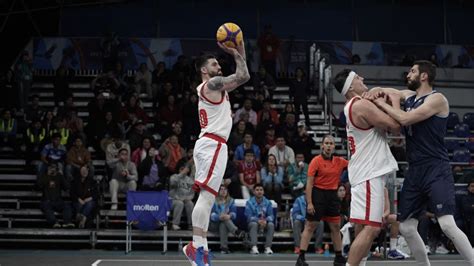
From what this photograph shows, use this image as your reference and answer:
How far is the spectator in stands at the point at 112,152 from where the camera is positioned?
18.7 meters

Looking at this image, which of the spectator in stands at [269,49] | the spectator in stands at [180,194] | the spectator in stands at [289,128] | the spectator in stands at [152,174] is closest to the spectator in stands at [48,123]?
the spectator in stands at [152,174]

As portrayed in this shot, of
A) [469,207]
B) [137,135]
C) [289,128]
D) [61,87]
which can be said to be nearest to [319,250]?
[469,207]

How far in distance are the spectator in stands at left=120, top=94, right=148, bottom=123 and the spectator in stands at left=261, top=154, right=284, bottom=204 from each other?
466 centimetres

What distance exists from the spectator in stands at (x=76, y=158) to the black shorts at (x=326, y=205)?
6.71m

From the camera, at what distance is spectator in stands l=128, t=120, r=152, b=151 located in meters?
19.8

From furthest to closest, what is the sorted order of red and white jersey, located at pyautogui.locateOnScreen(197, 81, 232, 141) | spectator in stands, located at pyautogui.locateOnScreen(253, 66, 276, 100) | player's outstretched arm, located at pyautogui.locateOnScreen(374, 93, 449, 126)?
spectator in stands, located at pyautogui.locateOnScreen(253, 66, 276, 100) → red and white jersey, located at pyautogui.locateOnScreen(197, 81, 232, 141) → player's outstretched arm, located at pyautogui.locateOnScreen(374, 93, 449, 126)

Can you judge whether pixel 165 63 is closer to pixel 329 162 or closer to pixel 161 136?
pixel 161 136

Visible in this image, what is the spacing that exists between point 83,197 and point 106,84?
6.39m

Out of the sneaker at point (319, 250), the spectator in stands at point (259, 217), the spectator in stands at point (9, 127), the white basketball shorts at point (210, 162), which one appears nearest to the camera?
the white basketball shorts at point (210, 162)

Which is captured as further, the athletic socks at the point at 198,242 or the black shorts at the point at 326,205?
the black shorts at the point at 326,205

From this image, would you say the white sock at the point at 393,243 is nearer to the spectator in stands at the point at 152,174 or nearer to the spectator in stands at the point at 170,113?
the spectator in stands at the point at 152,174

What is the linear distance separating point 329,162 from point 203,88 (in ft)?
14.9

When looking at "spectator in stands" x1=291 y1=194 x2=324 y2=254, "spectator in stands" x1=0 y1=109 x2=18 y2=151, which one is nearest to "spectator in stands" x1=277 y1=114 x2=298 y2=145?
"spectator in stands" x1=291 y1=194 x2=324 y2=254

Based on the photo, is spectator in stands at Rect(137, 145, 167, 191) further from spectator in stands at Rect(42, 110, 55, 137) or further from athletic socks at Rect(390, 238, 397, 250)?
athletic socks at Rect(390, 238, 397, 250)
